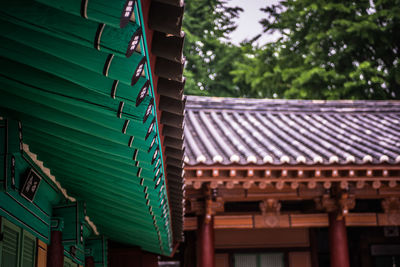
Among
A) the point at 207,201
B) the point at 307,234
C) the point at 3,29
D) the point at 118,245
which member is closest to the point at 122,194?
the point at 3,29

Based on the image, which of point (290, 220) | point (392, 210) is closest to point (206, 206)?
point (290, 220)

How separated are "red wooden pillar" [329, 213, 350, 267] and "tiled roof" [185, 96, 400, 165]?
123cm

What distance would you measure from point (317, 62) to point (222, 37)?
434 centimetres

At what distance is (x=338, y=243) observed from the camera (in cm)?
946

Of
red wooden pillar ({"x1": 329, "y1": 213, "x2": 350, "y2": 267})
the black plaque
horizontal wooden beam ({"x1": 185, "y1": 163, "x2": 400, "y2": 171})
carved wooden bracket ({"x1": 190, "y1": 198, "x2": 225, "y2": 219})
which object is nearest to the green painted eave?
the black plaque

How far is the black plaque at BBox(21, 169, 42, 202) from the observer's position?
4008 mm

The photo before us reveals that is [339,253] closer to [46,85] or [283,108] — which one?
[283,108]

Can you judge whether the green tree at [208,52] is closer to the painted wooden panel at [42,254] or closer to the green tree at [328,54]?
the green tree at [328,54]

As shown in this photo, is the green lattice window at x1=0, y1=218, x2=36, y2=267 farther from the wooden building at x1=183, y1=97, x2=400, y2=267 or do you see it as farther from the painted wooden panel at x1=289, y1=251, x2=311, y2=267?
the painted wooden panel at x1=289, y1=251, x2=311, y2=267

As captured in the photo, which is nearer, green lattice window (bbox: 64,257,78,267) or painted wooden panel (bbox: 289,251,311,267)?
green lattice window (bbox: 64,257,78,267)

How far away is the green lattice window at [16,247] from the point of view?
3.79 metres

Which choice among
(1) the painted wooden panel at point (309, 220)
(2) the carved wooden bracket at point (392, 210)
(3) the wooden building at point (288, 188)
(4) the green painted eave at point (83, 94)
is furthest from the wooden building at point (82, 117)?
(2) the carved wooden bracket at point (392, 210)

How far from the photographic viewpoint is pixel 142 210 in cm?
522

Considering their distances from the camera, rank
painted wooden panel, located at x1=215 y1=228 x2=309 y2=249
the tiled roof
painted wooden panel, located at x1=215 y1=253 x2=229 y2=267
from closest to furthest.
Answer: the tiled roof < painted wooden panel, located at x1=215 y1=253 x2=229 y2=267 < painted wooden panel, located at x1=215 y1=228 x2=309 y2=249
